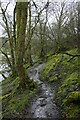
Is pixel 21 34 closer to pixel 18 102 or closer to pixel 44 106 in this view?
pixel 18 102

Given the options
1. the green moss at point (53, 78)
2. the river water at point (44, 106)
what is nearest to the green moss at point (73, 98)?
the river water at point (44, 106)

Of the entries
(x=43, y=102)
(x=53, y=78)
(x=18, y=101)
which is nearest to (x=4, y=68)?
(x=53, y=78)

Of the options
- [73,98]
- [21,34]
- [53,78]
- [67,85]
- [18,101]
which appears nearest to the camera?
[73,98]

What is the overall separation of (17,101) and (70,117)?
13.8ft

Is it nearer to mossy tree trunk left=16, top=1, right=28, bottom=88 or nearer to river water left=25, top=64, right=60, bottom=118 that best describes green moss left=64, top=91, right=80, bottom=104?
river water left=25, top=64, right=60, bottom=118

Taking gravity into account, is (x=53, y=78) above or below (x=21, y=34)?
below

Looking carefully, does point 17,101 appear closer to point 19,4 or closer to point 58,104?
point 58,104

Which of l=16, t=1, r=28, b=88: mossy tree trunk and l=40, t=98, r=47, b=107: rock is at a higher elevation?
l=16, t=1, r=28, b=88: mossy tree trunk

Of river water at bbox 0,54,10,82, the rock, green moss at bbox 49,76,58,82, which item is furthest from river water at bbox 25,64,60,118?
river water at bbox 0,54,10,82

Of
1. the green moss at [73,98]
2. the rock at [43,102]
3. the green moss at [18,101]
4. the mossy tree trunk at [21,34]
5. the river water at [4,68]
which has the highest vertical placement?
the mossy tree trunk at [21,34]

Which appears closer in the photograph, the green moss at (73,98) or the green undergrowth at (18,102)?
the green moss at (73,98)

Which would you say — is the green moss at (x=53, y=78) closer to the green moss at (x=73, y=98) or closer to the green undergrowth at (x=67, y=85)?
the green undergrowth at (x=67, y=85)

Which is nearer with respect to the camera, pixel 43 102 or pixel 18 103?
pixel 43 102

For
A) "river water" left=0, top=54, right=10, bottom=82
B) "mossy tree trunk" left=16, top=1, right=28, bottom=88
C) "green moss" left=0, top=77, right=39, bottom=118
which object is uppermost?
"mossy tree trunk" left=16, top=1, right=28, bottom=88
